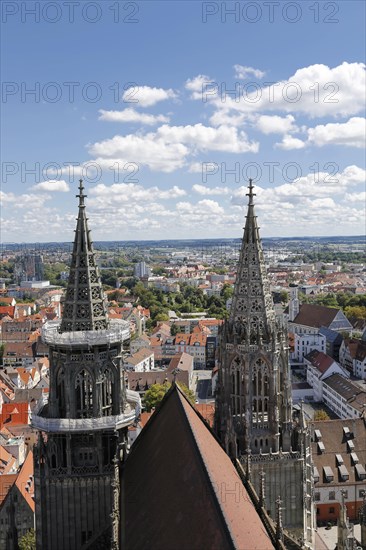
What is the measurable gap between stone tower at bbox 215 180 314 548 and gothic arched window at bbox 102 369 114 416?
5510mm

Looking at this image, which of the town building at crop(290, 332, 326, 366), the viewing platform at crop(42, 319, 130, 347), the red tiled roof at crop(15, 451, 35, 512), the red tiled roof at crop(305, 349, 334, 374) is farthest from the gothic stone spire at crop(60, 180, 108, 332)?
the town building at crop(290, 332, 326, 366)

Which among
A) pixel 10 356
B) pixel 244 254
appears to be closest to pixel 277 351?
pixel 244 254

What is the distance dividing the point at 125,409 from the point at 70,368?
320 centimetres

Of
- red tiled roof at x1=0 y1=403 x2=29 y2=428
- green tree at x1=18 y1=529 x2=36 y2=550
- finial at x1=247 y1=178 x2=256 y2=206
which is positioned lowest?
green tree at x1=18 y1=529 x2=36 y2=550

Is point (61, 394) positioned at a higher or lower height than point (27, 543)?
higher

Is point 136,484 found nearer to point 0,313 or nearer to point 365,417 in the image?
point 365,417

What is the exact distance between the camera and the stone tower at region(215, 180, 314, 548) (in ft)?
82.6

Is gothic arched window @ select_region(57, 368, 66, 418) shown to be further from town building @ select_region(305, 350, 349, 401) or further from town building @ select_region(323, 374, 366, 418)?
town building @ select_region(305, 350, 349, 401)

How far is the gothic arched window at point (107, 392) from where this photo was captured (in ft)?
76.0

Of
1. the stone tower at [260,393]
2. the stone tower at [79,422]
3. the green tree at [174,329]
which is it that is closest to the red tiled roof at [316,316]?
the green tree at [174,329]

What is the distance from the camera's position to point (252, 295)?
25281 mm

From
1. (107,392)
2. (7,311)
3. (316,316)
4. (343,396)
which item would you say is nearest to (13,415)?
(343,396)

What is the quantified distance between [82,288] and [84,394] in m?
4.34

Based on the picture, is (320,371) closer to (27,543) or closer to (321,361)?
(321,361)
